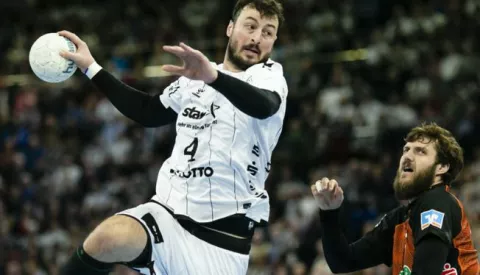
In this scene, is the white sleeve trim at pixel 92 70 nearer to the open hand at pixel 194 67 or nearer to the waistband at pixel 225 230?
the waistband at pixel 225 230

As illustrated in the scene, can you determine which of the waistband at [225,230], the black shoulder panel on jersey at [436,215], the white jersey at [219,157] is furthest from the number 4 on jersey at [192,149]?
the black shoulder panel on jersey at [436,215]

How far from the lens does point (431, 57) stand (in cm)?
1706

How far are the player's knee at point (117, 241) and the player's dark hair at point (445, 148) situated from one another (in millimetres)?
2439

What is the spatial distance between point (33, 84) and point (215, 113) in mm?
15500

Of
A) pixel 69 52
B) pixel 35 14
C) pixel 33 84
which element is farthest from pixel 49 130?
pixel 69 52

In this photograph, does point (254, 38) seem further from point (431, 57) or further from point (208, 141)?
point (431, 57)

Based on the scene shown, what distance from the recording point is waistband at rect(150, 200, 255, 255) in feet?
22.9

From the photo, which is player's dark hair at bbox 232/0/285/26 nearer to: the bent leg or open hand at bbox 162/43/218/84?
open hand at bbox 162/43/218/84

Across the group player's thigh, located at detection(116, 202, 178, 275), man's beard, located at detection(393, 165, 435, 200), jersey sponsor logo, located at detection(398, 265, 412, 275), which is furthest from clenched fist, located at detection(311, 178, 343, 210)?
player's thigh, located at detection(116, 202, 178, 275)

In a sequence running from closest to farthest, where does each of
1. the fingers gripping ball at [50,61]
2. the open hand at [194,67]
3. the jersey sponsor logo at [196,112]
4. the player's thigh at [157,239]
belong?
the open hand at [194,67], the player's thigh at [157,239], the fingers gripping ball at [50,61], the jersey sponsor logo at [196,112]

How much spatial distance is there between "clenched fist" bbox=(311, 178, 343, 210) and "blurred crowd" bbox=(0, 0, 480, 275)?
5387mm

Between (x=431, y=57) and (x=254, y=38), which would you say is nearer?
(x=254, y=38)

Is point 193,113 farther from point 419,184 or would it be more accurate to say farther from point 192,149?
point 419,184

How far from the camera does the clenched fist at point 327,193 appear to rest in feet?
23.9
